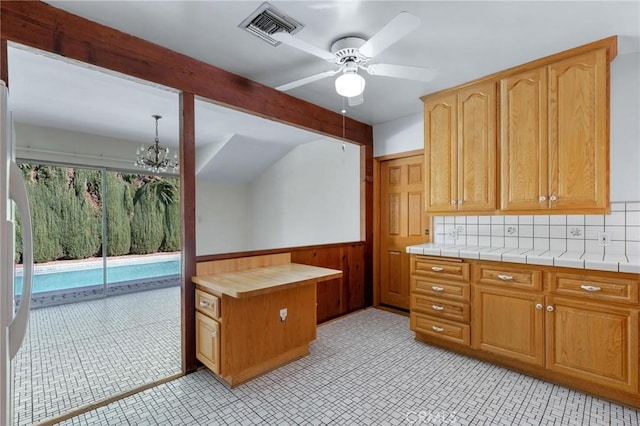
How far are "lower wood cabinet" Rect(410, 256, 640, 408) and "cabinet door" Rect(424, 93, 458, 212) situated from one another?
61 cm

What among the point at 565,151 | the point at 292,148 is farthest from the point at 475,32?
the point at 292,148

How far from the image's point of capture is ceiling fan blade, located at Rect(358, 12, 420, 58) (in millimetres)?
1506

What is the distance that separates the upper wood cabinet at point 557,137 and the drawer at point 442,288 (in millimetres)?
778

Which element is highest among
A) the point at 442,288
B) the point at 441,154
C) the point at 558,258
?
the point at 441,154

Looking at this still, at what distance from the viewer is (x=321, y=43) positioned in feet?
7.20

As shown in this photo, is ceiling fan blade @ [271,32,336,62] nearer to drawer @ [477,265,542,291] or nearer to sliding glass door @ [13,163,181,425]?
sliding glass door @ [13,163,181,425]

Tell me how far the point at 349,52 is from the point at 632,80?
2.21 meters

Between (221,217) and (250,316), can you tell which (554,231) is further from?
(221,217)

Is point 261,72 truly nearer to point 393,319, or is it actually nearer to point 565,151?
point 565,151

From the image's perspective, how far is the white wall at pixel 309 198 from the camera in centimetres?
446

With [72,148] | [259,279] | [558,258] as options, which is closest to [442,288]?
[558,258]

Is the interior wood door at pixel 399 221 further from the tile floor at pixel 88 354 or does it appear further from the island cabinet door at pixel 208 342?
the tile floor at pixel 88 354

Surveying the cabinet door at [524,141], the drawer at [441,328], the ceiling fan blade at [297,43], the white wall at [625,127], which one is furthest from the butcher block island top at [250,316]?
the white wall at [625,127]

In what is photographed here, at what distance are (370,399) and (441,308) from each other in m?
1.10
